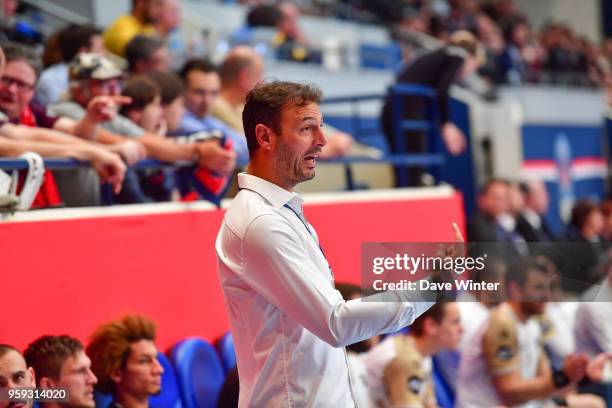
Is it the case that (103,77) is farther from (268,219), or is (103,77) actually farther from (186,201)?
(268,219)

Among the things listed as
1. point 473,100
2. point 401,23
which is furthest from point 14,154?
point 401,23

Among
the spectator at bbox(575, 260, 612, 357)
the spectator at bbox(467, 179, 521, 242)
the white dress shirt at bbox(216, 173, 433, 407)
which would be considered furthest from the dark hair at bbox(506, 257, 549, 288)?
the spectator at bbox(467, 179, 521, 242)

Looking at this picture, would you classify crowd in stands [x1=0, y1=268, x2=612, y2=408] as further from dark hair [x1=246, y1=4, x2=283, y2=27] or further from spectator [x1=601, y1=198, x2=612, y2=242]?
dark hair [x1=246, y1=4, x2=283, y2=27]

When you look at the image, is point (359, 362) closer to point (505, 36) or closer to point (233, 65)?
point (233, 65)

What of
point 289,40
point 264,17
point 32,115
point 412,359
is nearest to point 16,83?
point 32,115

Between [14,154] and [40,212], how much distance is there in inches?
9.6

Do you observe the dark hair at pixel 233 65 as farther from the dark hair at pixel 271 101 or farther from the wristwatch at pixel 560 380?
the dark hair at pixel 271 101

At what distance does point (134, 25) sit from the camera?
6941mm

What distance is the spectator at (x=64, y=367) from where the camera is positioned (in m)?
3.27

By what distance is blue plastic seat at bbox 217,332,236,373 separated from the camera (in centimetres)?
438

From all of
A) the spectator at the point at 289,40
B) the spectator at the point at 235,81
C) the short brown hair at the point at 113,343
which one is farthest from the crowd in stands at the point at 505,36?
the short brown hair at the point at 113,343

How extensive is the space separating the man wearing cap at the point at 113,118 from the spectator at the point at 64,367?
1.21 metres

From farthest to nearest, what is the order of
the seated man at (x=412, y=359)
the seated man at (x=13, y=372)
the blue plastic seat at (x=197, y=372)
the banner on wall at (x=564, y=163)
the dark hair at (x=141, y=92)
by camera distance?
the banner on wall at (x=564, y=163), the dark hair at (x=141, y=92), the seated man at (x=412, y=359), the blue plastic seat at (x=197, y=372), the seated man at (x=13, y=372)

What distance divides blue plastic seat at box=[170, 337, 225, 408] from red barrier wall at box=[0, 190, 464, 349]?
0.10 meters
